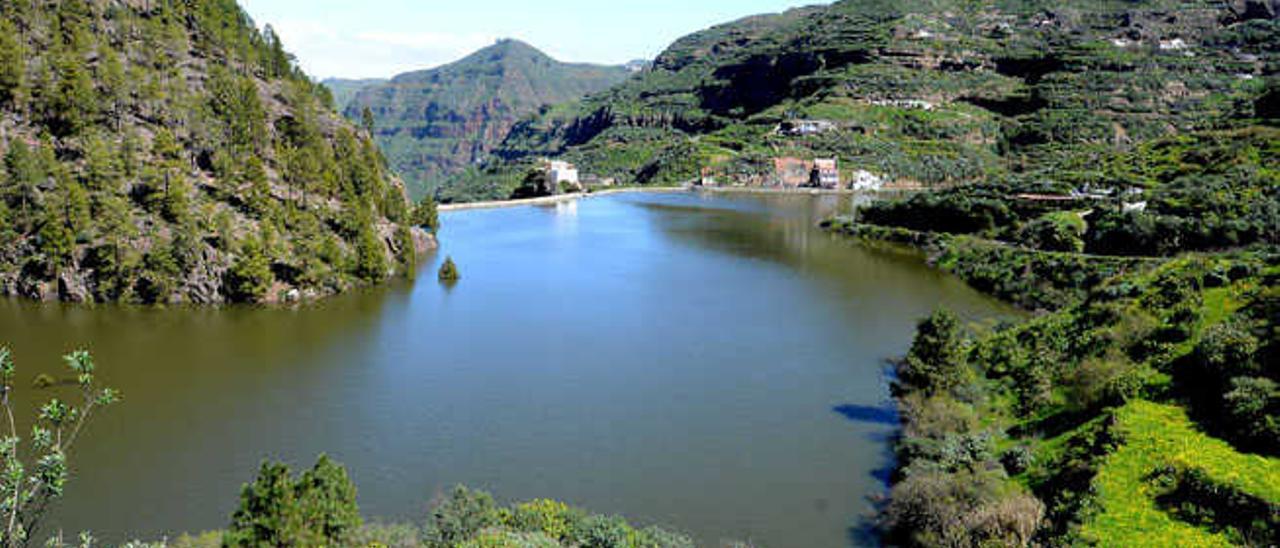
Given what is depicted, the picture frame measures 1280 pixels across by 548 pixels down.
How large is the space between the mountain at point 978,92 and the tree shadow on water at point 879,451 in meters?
108

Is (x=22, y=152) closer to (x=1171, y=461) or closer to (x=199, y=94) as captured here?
(x=199, y=94)

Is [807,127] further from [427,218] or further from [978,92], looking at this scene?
[427,218]

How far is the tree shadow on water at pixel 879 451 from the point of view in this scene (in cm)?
2127

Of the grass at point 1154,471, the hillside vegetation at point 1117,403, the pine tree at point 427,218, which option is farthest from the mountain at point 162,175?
the grass at point 1154,471

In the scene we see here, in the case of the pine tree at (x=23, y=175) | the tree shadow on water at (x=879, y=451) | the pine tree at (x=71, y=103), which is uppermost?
the pine tree at (x=71, y=103)

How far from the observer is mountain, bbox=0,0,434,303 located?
44.5 metres

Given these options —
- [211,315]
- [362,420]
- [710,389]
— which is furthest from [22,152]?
[710,389]

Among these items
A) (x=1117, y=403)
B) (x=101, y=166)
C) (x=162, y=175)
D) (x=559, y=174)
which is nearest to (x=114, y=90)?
(x=101, y=166)

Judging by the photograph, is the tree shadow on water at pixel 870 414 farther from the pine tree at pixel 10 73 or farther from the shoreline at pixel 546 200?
the shoreline at pixel 546 200

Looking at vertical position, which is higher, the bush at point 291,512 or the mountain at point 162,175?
the mountain at point 162,175

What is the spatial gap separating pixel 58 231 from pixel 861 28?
178369 millimetres

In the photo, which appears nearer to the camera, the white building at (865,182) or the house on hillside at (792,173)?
the white building at (865,182)

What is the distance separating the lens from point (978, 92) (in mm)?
156875

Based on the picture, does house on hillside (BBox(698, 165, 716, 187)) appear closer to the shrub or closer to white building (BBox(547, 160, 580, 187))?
white building (BBox(547, 160, 580, 187))
